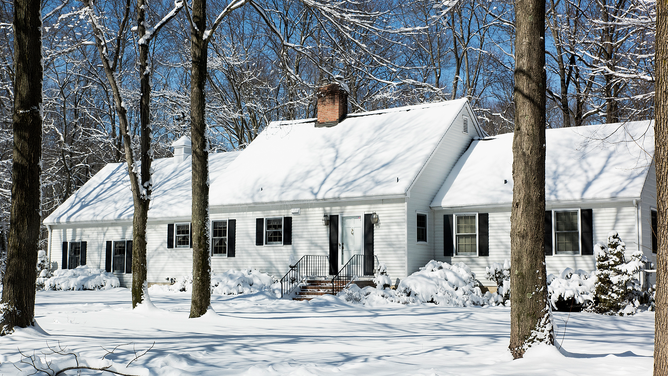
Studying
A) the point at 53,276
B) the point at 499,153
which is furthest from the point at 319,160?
the point at 53,276

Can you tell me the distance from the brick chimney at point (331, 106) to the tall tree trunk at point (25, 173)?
15274mm

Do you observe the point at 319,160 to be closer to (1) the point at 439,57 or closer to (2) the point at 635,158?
(2) the point at 635,158

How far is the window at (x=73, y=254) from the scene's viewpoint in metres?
26.2

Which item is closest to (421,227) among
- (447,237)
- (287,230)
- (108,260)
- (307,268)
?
(447,237)

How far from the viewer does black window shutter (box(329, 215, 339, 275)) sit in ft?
63.5

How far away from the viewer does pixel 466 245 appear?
61.7 ft

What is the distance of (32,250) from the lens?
8.62 meters

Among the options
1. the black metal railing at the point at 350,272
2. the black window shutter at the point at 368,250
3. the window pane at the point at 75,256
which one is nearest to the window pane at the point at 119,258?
the window pane at the point at 75,256

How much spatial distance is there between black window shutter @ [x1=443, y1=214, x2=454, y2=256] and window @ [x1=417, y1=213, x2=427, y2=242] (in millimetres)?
613

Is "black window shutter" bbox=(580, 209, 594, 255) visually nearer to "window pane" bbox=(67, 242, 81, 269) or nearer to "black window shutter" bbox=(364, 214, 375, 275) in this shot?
"black window shutter" bbox=(364, 214, 375, 275)

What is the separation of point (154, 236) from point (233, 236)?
14.0ft

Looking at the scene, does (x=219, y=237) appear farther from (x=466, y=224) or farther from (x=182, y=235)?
(x=466, y=224)

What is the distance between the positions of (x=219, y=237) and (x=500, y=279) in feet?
34.1

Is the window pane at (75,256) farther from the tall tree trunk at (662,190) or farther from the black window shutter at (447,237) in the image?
the tall tree trunk at (662,190)
